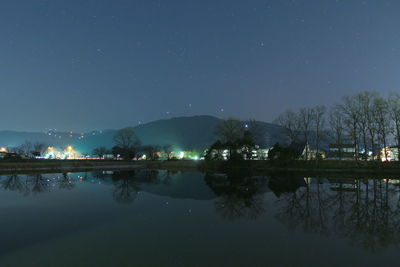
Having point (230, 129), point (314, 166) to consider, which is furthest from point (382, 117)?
point (230, 129)

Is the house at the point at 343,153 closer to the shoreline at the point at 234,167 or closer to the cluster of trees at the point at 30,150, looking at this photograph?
the shoreline at the point at 234,167

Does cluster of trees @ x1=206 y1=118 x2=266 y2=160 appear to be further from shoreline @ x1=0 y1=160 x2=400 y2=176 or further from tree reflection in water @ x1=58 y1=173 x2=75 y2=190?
tree reflection in water @ x1=58 y1=173 x2=75 y2=190

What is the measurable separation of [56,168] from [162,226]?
50.9 m

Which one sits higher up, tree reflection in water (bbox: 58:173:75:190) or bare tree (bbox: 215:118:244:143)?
bare tree (bbox: 215:118:244:143)

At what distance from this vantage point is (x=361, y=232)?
12594 millimetres

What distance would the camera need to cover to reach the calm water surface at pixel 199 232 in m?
9.28

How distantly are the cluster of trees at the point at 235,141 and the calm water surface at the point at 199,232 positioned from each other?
39.5m

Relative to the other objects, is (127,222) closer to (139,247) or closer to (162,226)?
(162,226)

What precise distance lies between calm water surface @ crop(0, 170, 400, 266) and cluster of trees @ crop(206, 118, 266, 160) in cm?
3950

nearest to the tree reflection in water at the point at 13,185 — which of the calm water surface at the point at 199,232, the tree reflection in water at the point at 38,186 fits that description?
the tree reflection in water at the point at 38,186

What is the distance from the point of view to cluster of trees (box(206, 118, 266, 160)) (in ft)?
199

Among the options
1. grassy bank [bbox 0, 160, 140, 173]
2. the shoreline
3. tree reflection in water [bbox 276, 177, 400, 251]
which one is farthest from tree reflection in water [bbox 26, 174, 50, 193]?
tree reflection in water [bbox 276, 177, 400, 251]

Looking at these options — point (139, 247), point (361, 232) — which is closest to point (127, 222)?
point (139, 247)

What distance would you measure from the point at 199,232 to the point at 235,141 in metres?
50.5
